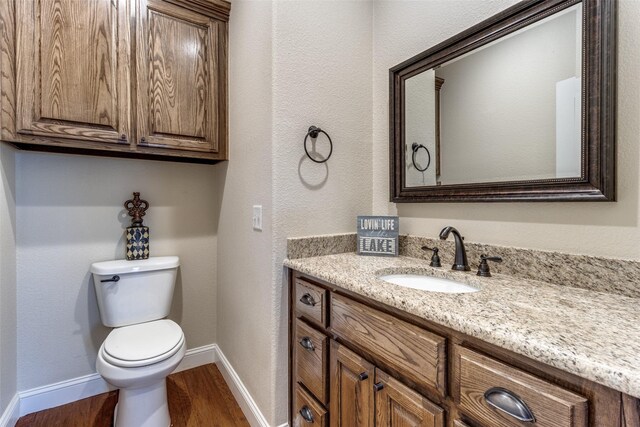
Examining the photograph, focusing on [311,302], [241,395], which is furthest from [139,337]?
[311,302]

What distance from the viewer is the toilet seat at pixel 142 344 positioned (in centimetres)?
136

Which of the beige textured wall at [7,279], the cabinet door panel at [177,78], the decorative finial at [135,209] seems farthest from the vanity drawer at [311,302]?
the beige textured wall at [7,279]

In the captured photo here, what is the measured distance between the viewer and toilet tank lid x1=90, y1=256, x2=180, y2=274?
166cm

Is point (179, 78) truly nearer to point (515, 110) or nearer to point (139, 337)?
point (139, 337)

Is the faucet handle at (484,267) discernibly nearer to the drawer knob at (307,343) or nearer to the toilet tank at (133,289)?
the drawer knob at (307,343)

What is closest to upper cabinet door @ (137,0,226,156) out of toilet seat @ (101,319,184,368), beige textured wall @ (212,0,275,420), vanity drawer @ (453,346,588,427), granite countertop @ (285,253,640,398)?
beige textured wall @ (212,0,275,420)

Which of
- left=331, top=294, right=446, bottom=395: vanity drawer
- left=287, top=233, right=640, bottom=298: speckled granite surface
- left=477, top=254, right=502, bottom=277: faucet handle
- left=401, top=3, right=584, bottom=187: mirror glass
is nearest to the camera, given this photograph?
left=331, top=294, right=446, bottom=395: vanity drawer

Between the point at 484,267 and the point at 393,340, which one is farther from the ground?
the point at 484,267

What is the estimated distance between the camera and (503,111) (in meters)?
1.12

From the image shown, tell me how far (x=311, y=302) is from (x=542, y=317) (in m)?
0.76

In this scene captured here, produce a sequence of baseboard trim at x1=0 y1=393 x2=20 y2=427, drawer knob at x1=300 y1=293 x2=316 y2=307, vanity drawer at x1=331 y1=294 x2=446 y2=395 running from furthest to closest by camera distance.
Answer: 1. baseboard trim at x1=0 y1=393 x2=20 y2=427
2. drawer knob at x1=300 y1=293 x2=316 y2=307
3. vanity drawer at x1=331 y1=294 x2=446 y2=395

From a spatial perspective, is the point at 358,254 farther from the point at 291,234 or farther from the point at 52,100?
the point at 52,100

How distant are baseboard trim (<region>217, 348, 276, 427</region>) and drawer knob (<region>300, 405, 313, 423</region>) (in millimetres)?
254

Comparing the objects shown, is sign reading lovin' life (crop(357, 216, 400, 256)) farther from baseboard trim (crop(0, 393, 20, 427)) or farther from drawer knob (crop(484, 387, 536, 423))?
baseboard trim (crop(0, 393, 20, 427))
